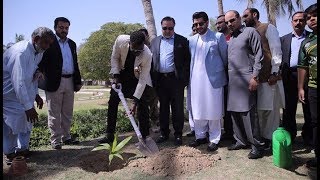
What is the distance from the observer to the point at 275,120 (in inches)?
188

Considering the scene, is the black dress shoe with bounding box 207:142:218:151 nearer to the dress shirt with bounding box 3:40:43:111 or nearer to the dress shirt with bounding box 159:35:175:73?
the dress shirt with bounding box 159:35:175:73

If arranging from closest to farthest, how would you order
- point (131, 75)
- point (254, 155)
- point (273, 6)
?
point (254, 155), point (131, 75), point (273, 6)

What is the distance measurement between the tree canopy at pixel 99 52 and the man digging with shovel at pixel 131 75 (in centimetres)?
1861

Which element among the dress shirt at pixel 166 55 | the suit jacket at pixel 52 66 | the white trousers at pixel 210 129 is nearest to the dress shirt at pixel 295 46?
the white trousers at pixel 210 129

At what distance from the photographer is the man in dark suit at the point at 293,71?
5.03m

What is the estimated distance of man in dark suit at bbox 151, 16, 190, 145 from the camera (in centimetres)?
517

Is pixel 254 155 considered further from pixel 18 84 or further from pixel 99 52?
pixel 99 52

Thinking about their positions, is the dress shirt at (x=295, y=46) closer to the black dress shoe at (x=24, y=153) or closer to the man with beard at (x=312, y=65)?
the man with beard at (x=312, y=65)

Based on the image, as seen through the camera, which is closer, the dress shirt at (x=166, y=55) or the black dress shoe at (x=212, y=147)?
the black dress shoe at (x=212, y=147)

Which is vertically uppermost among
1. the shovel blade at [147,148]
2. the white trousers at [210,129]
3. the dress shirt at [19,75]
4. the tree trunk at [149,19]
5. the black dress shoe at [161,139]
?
the tree trunk at [149,19]

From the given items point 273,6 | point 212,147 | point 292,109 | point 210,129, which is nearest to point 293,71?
point 292,109

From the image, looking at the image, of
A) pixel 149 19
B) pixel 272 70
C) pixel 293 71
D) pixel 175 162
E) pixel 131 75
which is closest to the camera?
pixel 175 162

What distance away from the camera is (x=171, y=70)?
5195 mm

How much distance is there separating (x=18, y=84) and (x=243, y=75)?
117 inches
